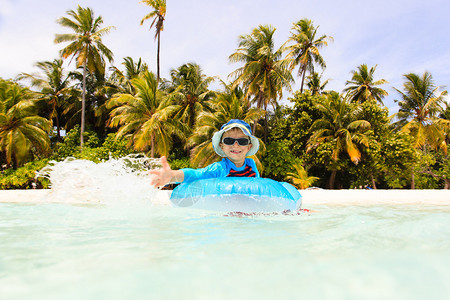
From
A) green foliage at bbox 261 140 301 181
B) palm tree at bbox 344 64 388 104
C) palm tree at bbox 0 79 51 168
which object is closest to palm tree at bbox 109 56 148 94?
palm tree at bbox 0 79 51 168

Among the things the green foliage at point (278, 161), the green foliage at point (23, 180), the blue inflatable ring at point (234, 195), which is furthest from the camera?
the green foliage at point (278, 161)

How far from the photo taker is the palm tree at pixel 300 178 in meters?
14.2

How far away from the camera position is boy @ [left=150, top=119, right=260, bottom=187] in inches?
141

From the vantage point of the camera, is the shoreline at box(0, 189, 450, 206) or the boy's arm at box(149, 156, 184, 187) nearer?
the boy's arm at box(149, 156, 184, 187)

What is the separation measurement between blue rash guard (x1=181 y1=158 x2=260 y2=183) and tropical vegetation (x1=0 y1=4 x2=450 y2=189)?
9.83 meters

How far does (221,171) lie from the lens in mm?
3768

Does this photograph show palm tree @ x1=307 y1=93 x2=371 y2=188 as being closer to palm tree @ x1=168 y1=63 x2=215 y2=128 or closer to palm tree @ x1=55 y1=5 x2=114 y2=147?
palm tree @ x1=168 y1=63 x2=215 y2=128

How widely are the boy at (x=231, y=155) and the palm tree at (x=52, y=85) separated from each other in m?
20.8

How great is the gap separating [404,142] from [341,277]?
17.8 metres

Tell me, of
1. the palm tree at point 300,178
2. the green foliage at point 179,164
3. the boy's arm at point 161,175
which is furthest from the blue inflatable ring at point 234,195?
the green foliage at point 179,164

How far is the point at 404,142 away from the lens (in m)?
16.1

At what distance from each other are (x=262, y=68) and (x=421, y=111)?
12302mm

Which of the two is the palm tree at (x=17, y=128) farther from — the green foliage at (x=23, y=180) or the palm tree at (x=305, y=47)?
the palm tree at (x=305, y=47)

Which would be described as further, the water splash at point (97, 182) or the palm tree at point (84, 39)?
the palm tree at point (84, 39)
